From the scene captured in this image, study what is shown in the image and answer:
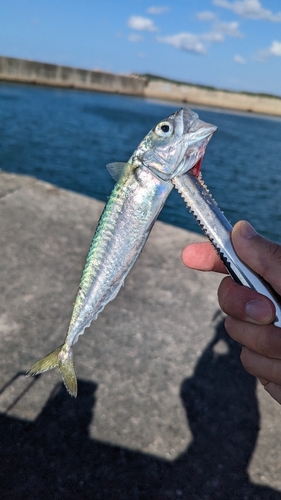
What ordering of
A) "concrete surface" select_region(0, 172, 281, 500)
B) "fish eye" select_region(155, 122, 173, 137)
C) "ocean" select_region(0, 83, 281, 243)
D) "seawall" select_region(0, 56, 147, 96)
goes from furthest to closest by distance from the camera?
"seawall" select_region(0, 56, 147, 96) < "ocean" select_region(0, 83, 281, 243) < "concrete surface" select_region(0, 172, 281, 500) < "fish eye" select_region(155, 122, 173, 137)

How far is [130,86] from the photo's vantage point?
109 meters

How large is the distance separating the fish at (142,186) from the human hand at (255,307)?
1.70 feet

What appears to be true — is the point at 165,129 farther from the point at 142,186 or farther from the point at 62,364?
the point at 62,364

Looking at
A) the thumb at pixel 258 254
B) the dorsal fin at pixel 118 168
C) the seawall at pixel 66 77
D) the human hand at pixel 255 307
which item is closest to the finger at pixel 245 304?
the human hand at pixel 255 307

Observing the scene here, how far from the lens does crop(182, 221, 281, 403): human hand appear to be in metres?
2.36

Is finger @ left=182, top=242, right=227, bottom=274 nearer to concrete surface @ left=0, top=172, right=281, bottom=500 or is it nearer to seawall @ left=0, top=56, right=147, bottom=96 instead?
concrete surface @ left=0, top=172, right=281, bottom=500

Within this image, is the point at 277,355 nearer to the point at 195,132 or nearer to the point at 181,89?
the point at 195,132

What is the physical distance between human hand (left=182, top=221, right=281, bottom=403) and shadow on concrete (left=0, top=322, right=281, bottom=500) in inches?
60.7

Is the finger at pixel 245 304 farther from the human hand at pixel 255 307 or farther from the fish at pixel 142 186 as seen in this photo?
the fish at pixel 142 186

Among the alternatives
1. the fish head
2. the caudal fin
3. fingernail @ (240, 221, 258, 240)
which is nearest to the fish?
the fish head

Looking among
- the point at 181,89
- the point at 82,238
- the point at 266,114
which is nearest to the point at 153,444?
the point at 82,238

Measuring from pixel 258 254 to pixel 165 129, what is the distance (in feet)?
3.10

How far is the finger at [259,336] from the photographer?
2.49 metres

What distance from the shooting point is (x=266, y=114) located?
5044 inches
